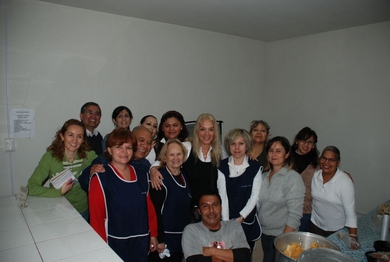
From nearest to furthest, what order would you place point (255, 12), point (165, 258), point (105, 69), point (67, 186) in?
point (67, 186) < point (165, 258) < point (255, 12) < point (105, 69)

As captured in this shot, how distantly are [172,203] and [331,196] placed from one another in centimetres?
116

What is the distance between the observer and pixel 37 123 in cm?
283

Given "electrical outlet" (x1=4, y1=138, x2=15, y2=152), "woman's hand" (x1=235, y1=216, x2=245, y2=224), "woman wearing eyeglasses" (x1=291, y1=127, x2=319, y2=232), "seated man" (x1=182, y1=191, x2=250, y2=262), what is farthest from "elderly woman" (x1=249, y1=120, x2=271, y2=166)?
Result: "electrical outlet" (x1=4, y1=138, x2=15, y2=152)

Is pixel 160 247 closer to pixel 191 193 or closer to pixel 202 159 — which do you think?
pixel 191 193

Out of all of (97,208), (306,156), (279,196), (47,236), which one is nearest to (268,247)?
(279,196)

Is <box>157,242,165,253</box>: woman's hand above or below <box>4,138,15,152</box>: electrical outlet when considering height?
below

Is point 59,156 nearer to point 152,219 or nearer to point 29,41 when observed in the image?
point 152,219

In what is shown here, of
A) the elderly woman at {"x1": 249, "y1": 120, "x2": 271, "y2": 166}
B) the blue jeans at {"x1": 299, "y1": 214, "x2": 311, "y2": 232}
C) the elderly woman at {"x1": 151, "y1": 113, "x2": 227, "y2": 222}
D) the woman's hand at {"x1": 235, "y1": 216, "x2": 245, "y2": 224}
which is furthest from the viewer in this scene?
the elderly woman at {"x1": 249, "y1": 120, "x2": 271, "y2": 166}

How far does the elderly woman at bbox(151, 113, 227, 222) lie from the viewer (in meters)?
2.05

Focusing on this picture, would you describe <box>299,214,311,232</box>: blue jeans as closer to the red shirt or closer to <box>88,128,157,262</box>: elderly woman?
<box>88,128,157,262</box>: elderly woman

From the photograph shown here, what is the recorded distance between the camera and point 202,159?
6.93ft

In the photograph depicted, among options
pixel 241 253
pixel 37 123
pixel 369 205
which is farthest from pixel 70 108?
pixel 369 205

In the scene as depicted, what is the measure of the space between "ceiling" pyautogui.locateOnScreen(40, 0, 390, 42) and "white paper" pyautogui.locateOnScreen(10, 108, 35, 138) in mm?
1186

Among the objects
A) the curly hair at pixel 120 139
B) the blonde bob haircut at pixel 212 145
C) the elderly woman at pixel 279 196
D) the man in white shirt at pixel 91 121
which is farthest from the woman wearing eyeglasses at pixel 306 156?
the man in white shirt at pixel 91 121
